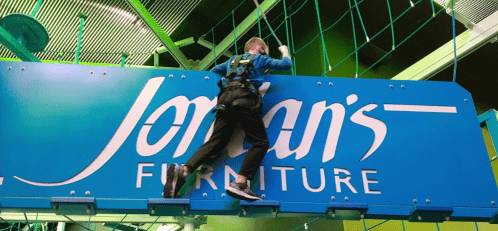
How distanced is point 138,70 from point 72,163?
0.83m

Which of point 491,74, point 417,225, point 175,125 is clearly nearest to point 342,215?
point 175,125

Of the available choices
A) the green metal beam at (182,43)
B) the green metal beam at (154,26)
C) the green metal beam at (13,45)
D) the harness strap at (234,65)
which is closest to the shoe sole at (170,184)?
the harness strap at (234,65)

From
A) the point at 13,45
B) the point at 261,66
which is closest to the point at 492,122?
the point at 261,66

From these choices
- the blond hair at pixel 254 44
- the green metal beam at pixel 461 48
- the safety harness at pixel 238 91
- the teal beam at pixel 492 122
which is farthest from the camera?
the green metal beam at pixel 461 48

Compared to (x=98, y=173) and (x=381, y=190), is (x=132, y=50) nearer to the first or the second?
(x=98, y=173)

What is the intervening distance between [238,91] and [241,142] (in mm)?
345

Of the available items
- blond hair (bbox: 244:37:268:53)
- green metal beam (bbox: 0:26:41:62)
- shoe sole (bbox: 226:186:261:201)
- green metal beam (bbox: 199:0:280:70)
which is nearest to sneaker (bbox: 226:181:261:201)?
shoe sole (bbox: 226:186:261:201)

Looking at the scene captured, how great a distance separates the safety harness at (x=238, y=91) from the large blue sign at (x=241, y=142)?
0.46 ft

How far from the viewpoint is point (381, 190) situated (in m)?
3.22

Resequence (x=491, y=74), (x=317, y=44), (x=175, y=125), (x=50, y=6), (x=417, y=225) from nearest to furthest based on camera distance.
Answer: (x=175, y=125) < (x=50, y=6) < (x=417, y=225) < (x=317, y=44) < (x=491, y=74)

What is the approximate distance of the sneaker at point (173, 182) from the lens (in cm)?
301

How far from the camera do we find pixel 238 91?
11.2ft

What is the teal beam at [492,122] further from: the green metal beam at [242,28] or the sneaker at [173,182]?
the green metal beam at [242,28]

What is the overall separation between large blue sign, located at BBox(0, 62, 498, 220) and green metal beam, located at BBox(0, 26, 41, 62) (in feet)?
1.99
